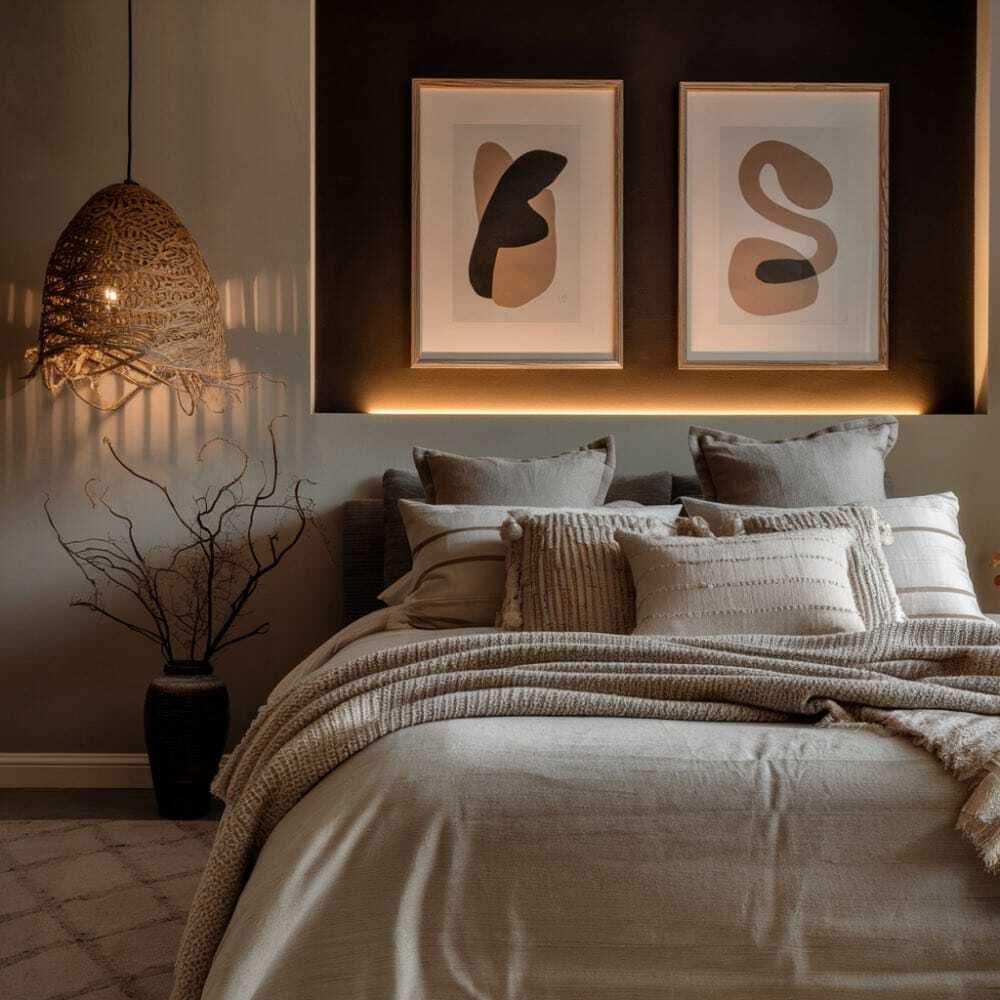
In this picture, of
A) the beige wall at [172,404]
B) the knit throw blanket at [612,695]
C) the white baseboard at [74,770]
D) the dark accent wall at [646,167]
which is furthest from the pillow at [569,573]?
the white baseboard at [74,770]

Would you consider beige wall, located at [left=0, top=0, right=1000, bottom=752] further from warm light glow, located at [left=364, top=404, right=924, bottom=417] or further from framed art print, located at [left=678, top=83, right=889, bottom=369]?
framed art print, located at [left=678, top=83, right=889, bottom=369]

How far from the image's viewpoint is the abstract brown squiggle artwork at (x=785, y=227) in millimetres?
4125

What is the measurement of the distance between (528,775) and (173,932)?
1329mm

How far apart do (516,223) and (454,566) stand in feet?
5.01

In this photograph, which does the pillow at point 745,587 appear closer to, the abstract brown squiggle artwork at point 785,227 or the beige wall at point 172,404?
the beige wall at point 172,404

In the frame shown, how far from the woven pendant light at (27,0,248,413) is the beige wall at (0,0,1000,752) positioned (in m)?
0.27

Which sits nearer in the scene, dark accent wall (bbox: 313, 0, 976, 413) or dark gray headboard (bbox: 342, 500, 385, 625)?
dark gray headboard (bbox: 342, 500, 385, 625)

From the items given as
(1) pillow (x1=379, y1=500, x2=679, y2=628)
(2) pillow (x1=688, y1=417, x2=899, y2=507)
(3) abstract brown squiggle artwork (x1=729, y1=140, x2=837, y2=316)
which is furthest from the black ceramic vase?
(3) abstract brown squiggle artwork (x1=729, y1=140, x2=837, y2=316)

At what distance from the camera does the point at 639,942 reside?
162cm

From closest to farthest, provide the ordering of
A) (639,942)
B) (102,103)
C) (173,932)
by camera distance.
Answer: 1. (639,942)
2. (173,932)
3. (102,103)

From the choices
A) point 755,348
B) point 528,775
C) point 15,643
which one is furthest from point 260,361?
point 528,775

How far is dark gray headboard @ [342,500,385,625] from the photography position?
382 cm

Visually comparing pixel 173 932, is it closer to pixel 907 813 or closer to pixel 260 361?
pixel 907 813

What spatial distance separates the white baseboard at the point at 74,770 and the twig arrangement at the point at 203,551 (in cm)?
40
